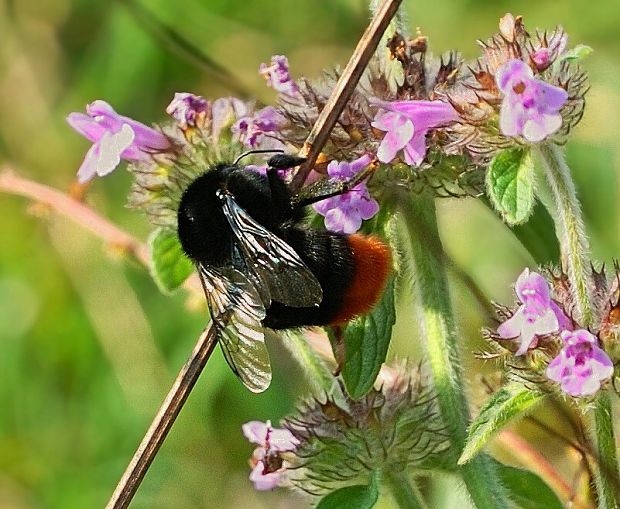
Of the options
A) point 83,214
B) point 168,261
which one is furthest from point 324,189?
point 83,214

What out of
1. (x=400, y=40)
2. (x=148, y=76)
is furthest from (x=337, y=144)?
(x=148, y=76)

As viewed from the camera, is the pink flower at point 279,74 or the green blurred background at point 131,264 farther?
the green blurred background at point 131,264

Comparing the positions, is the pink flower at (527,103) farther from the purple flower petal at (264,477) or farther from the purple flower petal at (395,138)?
the purple flower petal at (264,477)

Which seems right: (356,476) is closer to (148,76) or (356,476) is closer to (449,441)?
(449,441)

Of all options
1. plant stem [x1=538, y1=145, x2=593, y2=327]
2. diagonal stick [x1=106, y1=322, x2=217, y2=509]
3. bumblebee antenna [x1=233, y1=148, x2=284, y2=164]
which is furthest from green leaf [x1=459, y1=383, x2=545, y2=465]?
bumblebee antenna [x1=233, y1=148, x2=284, y2=164]

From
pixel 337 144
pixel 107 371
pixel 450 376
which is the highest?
pixel 337 144

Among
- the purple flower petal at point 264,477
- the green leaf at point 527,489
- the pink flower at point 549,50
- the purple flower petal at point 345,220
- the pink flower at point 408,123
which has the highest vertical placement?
the pink flower at point 549,50

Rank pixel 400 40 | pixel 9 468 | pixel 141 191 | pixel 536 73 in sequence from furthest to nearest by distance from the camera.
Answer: pixel 9 468 → pixel 141 191 → pixel 400 40 → pixel 536 73

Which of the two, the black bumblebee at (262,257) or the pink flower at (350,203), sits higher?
the pink flower at (350,203)

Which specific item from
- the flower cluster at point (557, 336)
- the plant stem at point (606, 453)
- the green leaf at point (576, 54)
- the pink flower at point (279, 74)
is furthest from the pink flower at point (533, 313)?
the pink flower at point (279, 74)
